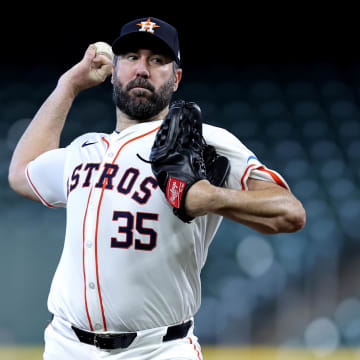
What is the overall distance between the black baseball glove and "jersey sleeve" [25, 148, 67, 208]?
54cm

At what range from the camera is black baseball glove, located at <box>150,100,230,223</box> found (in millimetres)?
1158

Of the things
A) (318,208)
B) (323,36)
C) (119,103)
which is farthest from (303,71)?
(119,103)

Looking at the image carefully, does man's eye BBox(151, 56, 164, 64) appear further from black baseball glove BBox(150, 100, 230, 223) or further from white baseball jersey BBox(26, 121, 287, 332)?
black baseball glove BBox(150, 100, 230, 223)

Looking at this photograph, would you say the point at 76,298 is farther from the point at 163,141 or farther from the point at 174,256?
the point at 163,141

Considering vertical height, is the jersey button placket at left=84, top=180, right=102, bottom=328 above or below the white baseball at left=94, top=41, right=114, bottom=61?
below

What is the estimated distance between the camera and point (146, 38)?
162 centimetres

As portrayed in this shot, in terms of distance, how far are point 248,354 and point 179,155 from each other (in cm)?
294

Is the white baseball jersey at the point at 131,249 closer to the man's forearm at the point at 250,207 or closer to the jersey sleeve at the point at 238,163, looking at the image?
the jersey sleeve at the point at 238,163

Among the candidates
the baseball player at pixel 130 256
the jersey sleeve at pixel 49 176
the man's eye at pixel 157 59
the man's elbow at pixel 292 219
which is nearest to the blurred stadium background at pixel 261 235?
the jersey sleeve at pixel 49 176

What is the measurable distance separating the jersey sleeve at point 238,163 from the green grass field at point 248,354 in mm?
2643

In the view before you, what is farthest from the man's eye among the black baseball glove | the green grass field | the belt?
the green grass field

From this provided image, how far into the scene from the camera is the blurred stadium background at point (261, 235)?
157 inches

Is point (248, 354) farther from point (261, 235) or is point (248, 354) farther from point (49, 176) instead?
point (49, 176)

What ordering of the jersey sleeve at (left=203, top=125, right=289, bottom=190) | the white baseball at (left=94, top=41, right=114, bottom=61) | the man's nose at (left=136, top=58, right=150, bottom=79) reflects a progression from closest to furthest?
the jersey sleeve at (left=203, top=125, right=289, bottom=190) < the man's nose at (left=136, top=58, right=150, bottom=79) < the white baseball at (left=94, top=41, right=114, bottom=61)
